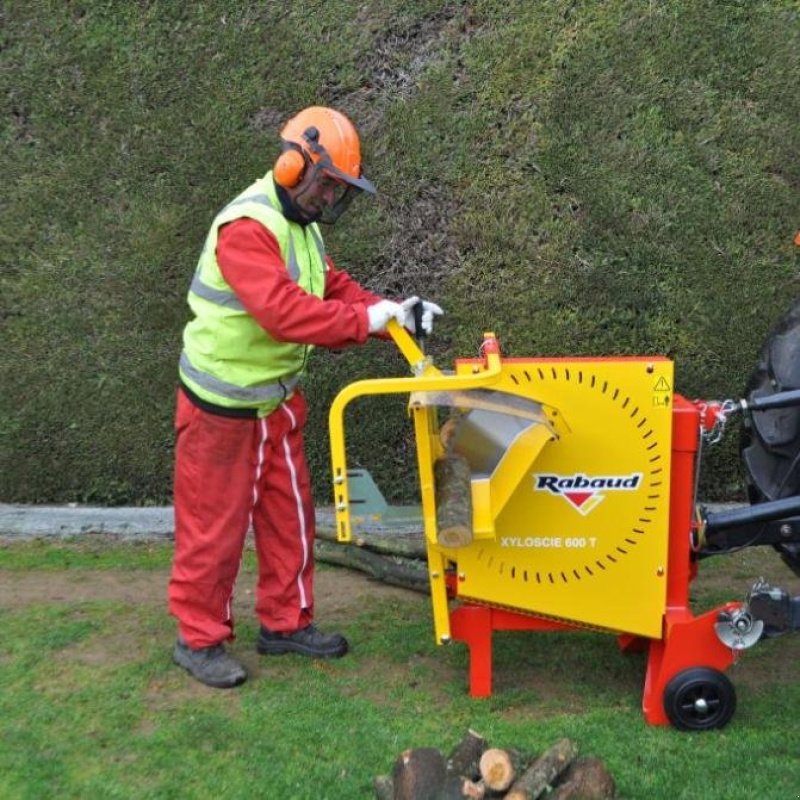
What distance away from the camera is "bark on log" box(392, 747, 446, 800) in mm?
2871

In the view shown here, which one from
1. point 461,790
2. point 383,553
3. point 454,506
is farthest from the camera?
point 383,553

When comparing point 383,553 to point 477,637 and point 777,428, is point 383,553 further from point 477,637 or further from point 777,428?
point 777,428

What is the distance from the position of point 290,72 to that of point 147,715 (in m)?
2.93

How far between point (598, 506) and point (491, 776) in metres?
0.87

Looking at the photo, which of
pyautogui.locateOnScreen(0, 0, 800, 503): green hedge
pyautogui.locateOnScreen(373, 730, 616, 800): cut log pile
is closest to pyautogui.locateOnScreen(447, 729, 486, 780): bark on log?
pyautogui.locateOnScreen(373, 730, 616, 800): cut log pile

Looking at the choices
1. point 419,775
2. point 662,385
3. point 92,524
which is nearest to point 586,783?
point 419,775

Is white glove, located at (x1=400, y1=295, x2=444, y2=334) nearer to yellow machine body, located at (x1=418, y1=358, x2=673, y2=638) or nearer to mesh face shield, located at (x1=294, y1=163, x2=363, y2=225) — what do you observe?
yellow machine body, located at (x1=418, y1=358, x2=673, y2=638)

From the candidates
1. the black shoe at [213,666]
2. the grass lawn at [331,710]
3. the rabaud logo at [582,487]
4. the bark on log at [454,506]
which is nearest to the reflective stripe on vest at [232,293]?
the bark on log at [454,506]

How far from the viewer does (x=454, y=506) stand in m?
3.21

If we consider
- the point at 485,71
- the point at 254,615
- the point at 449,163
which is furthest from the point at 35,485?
the point at 485,71

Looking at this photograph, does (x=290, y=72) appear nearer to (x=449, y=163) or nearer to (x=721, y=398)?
(x=449, y=163)

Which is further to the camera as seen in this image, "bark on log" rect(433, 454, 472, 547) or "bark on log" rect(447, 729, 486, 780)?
"bark on log" rect(433, 454, 472, 547)

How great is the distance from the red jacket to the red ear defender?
17 cm

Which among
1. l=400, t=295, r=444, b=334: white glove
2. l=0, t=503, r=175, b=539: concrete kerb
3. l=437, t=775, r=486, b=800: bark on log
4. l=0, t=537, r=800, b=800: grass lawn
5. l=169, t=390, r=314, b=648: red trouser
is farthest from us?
l=0, t=503, r=175, b=539: concrete kerb
